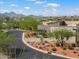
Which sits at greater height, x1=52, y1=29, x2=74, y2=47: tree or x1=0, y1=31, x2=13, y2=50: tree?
x1=0, y1=31, x2=13, y2=50: tree

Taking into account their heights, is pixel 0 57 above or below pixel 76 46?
above

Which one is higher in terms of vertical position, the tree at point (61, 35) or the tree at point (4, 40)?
the tree at point (4, 40)

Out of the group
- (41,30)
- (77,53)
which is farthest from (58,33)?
(41,30)

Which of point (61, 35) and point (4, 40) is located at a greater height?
point (4, 40)

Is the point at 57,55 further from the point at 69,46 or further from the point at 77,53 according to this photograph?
the point at 69,46

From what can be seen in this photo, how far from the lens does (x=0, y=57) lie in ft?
55.1

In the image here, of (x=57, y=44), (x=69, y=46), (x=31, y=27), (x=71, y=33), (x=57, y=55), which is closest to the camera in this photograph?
(x=57, y=55)

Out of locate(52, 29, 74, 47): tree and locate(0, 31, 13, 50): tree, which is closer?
locate(0, 31, 13, 50): tree

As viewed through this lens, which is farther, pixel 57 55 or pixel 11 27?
pixel 11 27

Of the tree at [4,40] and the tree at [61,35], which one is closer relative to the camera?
the tree at [4,40]

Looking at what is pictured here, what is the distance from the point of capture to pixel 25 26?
90.4 meters

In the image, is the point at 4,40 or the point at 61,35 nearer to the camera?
the point at 4,40

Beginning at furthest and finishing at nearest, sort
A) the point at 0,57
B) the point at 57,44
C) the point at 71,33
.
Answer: the point at 71,33 → the point at 57,44 → the point at 0,57

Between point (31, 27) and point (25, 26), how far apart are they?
3.62 metres
